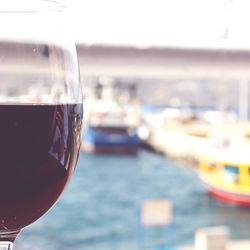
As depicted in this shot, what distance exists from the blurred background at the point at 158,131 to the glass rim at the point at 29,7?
11mm

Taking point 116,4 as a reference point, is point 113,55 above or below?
below

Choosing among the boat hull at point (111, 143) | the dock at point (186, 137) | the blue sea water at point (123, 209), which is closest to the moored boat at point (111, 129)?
the boat hull at point (111, 143)

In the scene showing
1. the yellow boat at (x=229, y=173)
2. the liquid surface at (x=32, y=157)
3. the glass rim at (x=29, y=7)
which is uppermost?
the glass rim at (x=29, y=7)

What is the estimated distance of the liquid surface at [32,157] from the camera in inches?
9.4

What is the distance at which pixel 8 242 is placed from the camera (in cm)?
24

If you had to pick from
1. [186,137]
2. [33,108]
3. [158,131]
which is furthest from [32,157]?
[158,131]

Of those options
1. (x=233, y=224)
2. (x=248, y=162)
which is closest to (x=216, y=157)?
(x=248, y=162)

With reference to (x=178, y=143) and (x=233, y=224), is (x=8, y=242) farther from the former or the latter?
(x=178, y=143)

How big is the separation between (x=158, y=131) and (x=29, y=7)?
43.0 feet

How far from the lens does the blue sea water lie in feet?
23.7

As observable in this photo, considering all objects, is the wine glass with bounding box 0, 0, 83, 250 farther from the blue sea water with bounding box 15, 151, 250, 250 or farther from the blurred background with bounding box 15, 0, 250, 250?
the blue sea water with bounding box 15, 151, 250, 250

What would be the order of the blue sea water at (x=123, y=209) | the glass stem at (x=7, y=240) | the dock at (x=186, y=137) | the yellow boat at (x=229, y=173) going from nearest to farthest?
the glass stem at (x=7, y=240), the yellow boat at (x=229, y=173), the blue sea water at (x=123, y=209), the dock at (x=186, y=137)

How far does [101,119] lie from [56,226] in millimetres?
4737

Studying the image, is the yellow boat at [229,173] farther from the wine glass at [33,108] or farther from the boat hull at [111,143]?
the wine glass at [33,108]
